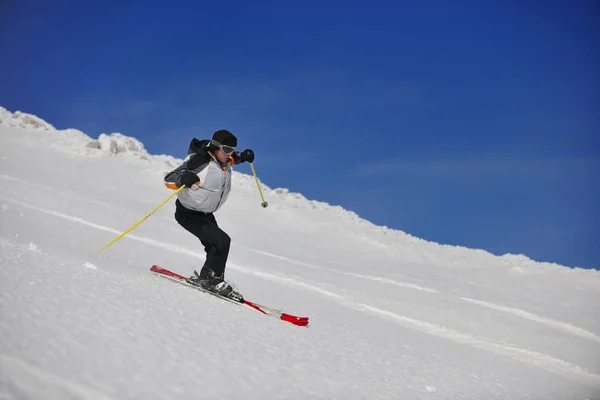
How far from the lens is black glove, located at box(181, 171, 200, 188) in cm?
597

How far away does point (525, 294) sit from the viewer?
12.6m

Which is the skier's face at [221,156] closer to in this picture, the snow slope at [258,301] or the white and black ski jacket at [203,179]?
the white and black ski jacket at [203,179]

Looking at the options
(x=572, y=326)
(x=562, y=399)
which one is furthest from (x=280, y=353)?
(x=572, y=326)

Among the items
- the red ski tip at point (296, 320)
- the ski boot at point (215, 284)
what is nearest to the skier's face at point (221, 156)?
the ski boot at point (215, 284)

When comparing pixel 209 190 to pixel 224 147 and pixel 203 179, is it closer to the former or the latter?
pixel 203 179

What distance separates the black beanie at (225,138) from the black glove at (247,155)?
56 centimetres

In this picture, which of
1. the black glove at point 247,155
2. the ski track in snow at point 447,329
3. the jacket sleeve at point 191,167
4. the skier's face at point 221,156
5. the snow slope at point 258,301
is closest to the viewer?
the snow slope at point 258,301

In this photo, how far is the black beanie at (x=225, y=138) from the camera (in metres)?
6.29

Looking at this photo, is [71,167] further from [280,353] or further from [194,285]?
[280,353]

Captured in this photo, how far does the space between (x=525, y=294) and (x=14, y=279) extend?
12.2m

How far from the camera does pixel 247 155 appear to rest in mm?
6938

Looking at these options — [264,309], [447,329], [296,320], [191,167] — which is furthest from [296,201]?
[296,320]

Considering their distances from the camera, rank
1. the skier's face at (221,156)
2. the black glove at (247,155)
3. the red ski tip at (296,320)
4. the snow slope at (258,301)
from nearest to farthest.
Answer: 1. the snow slope at (258,301)
2. the red ski tip at (296,320)
3. the skier's face at (221,156)
4. the black glove at (247,155)

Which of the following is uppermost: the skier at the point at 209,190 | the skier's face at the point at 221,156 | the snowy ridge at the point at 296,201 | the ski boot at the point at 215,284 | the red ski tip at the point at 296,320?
the snowy ridge at the point at 296,201
